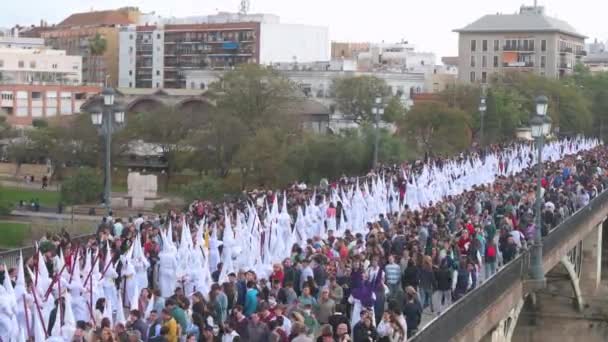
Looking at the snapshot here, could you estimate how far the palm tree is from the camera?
493ft

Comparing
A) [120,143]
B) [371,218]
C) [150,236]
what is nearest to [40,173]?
[120,143]

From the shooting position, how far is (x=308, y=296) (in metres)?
17.5

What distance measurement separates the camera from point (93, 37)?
153875 mm

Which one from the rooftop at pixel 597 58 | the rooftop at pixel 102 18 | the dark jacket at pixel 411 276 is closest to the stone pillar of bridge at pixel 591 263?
the dark jacket at pixel 411 276

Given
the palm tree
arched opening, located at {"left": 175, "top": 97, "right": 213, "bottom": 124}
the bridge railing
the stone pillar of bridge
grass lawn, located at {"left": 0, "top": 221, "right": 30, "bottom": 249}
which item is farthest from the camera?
the palm tree

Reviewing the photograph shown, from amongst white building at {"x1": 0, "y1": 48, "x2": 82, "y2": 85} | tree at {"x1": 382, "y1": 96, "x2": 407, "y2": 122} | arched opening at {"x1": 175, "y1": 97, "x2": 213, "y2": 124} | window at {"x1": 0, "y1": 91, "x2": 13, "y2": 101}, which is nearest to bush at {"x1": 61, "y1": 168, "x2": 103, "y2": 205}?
arched opening at {"x1": 175, "y1": 97, "x2": 213, "y2": 124}

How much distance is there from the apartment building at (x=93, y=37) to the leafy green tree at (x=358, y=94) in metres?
49.8

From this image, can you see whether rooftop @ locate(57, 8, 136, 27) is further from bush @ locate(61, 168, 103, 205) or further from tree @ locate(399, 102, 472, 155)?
bush @ locate(61, 168, 103, 205)

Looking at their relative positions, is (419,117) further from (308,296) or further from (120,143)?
(308,296)

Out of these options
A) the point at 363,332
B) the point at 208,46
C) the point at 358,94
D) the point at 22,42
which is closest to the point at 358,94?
the point at 358,94

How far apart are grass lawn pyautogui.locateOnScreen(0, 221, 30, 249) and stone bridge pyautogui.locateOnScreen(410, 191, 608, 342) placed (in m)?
23.3

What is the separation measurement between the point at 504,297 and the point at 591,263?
74.7 ft

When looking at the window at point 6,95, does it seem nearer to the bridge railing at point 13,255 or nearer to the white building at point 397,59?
the white building at point 397,59

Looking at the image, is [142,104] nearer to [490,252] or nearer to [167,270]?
[490,252]
